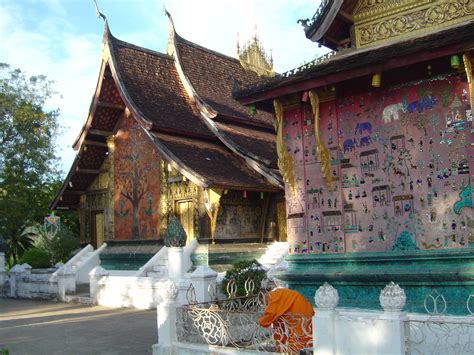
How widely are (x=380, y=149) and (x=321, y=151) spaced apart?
103cm

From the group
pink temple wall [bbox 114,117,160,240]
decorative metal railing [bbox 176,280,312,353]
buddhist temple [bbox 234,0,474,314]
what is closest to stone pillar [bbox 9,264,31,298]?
pink temple wall [bbox 114,117,160,240]

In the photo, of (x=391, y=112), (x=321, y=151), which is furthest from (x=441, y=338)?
(x=321, y=151)

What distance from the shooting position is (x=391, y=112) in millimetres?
9102

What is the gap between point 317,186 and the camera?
32.6 feet

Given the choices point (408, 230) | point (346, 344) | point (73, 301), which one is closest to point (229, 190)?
point (73, 301)

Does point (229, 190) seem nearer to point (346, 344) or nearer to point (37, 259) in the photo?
point (37, 259)

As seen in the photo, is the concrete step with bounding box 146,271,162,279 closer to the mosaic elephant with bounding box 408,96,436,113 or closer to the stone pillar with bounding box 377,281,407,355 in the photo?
the mosaic elephant with bounding box 408,96,436,113

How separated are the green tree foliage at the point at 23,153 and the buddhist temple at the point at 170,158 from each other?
19.5 ft

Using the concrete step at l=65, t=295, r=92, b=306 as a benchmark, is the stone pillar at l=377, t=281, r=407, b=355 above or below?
above

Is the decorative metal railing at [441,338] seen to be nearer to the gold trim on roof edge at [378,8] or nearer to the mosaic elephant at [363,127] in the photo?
the mosaic elephant at [363,127]

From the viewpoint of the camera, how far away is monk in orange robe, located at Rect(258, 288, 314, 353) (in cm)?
671

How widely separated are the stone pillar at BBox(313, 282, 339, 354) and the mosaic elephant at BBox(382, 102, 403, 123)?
3865 millimetres

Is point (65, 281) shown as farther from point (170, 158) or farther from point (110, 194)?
point (170, 158)

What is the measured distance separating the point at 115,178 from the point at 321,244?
42.1 feet
